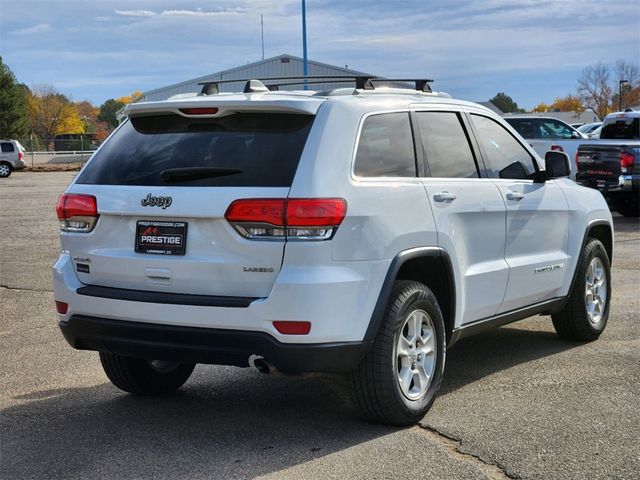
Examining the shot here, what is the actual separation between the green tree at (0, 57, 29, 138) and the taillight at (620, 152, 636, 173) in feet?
209

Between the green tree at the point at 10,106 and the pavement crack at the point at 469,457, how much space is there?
237ft

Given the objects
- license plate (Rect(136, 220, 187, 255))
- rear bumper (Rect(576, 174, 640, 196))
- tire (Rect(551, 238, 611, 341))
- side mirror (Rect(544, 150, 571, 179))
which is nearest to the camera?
license plate (Rect(136, 220, 187, 255))

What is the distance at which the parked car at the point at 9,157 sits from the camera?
4075 cm

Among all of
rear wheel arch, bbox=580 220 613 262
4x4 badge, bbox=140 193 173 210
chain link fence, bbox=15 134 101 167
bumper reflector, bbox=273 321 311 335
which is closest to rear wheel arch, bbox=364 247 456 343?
bumper reflector, bbox=273 321 311 335

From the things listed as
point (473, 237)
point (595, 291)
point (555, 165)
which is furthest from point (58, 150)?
point (473, 237)

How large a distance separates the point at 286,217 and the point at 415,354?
1.23 metres

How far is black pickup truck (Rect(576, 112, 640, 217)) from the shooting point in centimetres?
1639

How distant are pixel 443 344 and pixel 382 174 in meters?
1.09

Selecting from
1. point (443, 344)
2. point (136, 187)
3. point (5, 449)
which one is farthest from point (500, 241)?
point (5, 449)

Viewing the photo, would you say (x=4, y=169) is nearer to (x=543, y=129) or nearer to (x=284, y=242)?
(x=543, y=129)

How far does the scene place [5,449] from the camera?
4.70 m

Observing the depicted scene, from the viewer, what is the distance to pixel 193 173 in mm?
4656

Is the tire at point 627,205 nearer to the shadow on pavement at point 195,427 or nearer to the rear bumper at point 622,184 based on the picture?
the rear bumper at point 622,184

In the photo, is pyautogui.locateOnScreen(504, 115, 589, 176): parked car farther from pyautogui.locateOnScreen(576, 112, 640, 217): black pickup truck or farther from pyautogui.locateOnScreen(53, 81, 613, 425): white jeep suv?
pyautogui.locateOnScreen(53, 81, 613, 425): white jeep suv
